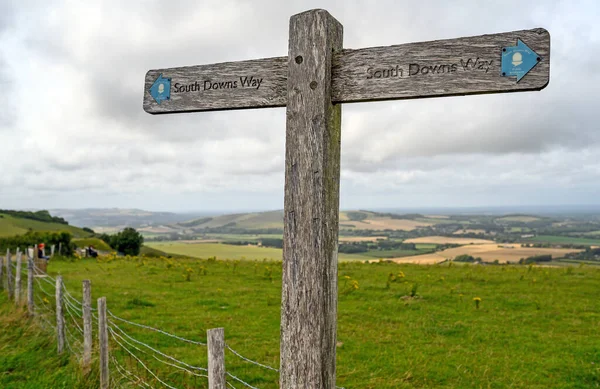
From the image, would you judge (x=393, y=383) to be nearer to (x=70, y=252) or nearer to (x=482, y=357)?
(x=482, y=357)

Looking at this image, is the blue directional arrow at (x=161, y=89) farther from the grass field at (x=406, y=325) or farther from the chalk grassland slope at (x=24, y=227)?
the chalk grassland slope at (x=24, y=227)

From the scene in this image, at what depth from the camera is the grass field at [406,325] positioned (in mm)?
8359

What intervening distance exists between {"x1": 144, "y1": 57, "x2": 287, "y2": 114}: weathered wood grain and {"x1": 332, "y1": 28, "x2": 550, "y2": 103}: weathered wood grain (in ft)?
1.78

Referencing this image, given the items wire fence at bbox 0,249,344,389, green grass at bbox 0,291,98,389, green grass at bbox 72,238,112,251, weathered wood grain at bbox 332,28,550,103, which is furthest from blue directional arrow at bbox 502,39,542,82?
green grass at bbox 72,238,112,251

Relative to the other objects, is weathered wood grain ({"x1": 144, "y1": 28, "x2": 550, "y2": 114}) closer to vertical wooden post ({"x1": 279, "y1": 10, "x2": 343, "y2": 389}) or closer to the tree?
vertical wooden post ({"x1": 279, "y1": 10, "x2": 343, "y2": 389})

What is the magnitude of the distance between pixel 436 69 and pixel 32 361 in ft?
29.8

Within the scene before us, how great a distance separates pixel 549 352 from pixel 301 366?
7.96 meters

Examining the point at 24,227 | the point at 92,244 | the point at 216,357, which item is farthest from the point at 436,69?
the point at 24,227

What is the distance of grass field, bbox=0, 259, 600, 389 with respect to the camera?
329 inches

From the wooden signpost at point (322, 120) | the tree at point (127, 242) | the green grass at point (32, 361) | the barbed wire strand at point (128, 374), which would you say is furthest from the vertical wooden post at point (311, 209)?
the tree at point (127, 242)

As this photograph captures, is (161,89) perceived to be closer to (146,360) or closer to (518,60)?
(518,60)

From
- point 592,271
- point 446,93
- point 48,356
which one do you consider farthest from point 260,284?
point 446,93

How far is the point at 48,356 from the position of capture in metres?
9.45

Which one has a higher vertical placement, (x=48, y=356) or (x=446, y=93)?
(x=446, y=93)
